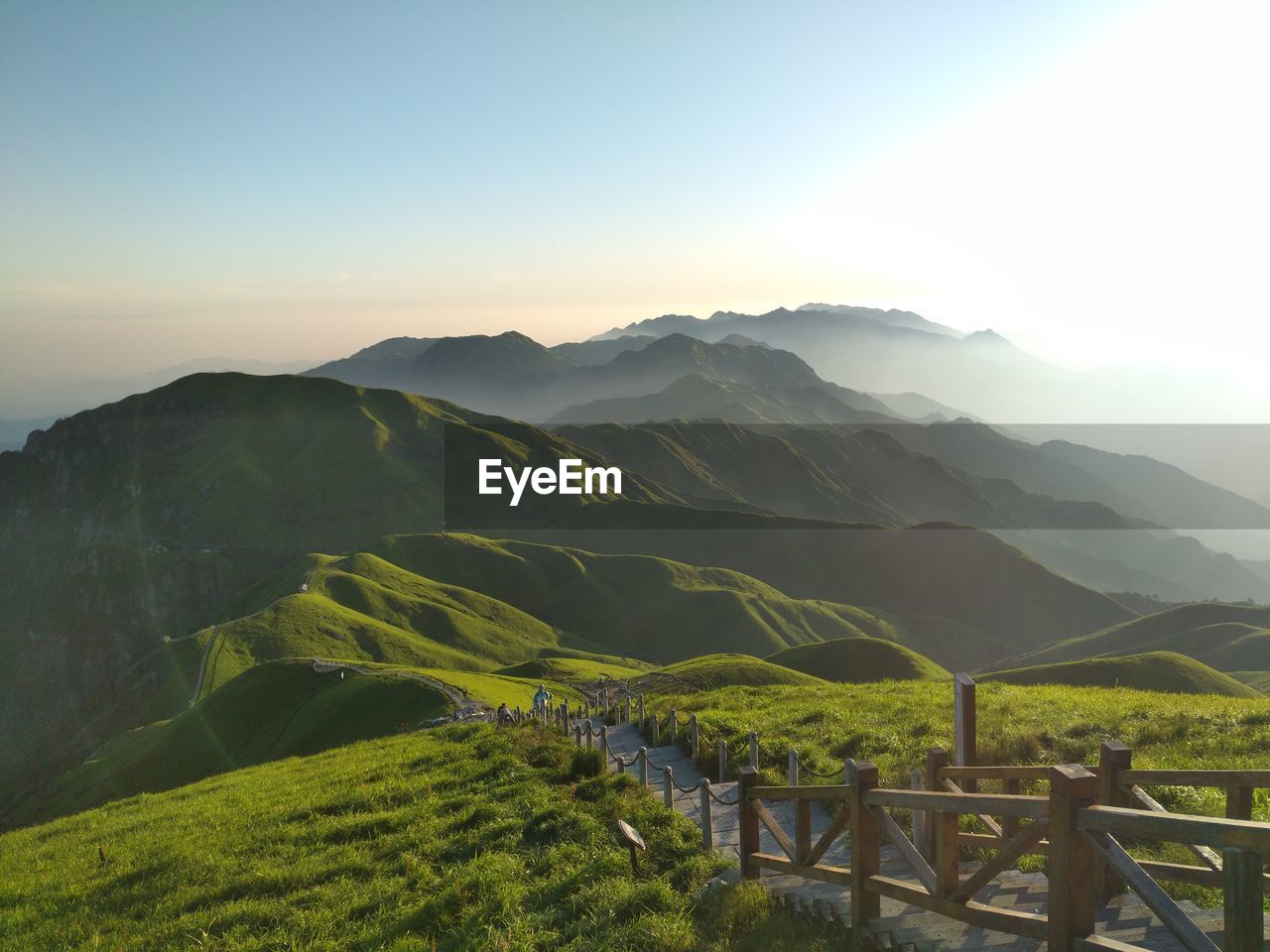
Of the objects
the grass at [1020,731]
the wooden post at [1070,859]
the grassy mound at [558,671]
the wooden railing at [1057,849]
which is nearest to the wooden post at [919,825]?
the wooden railing at [1057,849]

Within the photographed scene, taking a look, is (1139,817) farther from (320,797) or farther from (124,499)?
(124,499)

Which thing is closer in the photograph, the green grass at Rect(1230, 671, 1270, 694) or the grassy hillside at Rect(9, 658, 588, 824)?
the grassy hillside at Rect(9, 658, 588, 824)

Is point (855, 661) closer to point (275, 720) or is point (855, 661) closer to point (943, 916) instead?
point (275, 720)

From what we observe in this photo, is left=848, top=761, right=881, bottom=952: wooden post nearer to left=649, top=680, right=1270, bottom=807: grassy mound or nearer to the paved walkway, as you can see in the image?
the paved walkway

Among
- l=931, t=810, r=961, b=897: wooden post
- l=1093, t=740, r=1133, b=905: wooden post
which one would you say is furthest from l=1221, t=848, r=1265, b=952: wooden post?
l=1093, t=740, r=1133, b=905: wooden post

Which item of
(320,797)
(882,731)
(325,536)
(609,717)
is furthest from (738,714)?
(325,536)

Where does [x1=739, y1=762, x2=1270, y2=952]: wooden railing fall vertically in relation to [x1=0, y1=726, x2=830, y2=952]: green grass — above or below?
above

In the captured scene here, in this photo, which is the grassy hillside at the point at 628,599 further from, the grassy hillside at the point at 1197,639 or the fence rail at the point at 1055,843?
the fence rail at the point at 1055,843
